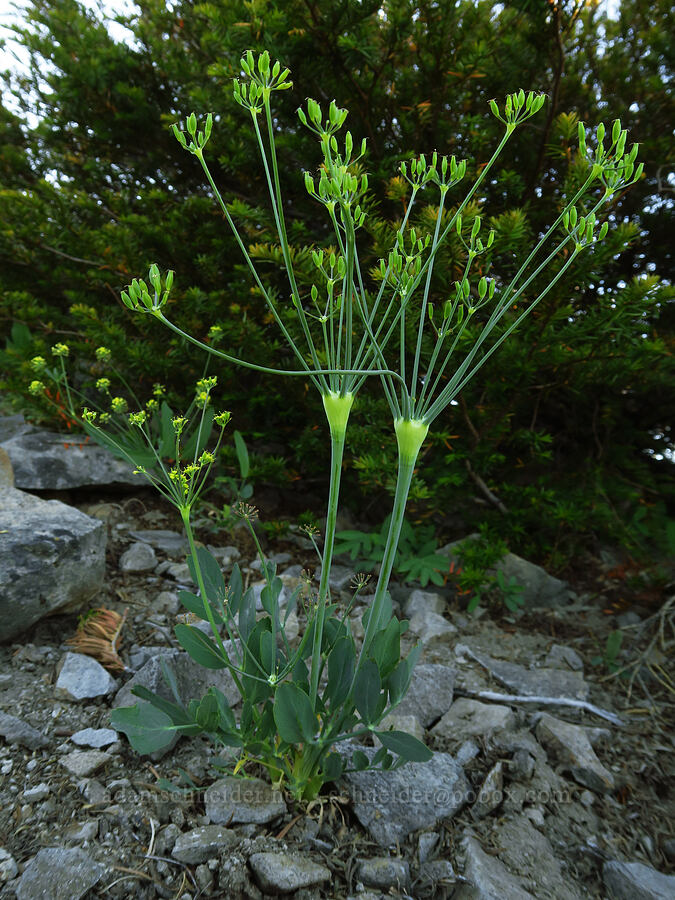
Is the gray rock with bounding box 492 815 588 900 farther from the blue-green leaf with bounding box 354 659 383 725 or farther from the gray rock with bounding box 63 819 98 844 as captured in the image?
the gray rock with bounding box 63 819 98 844

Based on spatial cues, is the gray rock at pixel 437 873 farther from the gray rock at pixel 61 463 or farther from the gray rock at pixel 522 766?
the gray rock at pixel 61 463

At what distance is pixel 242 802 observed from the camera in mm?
1423

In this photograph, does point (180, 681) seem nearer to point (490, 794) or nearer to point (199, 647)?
point (199, 647)

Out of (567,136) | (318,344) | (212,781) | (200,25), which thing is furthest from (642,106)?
(212,781)

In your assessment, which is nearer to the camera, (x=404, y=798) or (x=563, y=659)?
(x=404, y=798)

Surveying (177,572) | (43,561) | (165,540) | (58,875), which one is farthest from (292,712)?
(165,540)

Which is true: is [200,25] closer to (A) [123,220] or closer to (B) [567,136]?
(A) [123,220]

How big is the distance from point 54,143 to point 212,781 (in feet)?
10.6

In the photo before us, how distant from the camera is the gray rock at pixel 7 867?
1.21 metres

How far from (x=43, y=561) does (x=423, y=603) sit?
57.3 inches

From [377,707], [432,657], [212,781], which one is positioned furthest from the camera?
[432,657]

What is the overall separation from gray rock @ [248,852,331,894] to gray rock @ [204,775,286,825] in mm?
109

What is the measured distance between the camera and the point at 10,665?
6.10ft

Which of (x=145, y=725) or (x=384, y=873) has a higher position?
(x=145, y=725)
